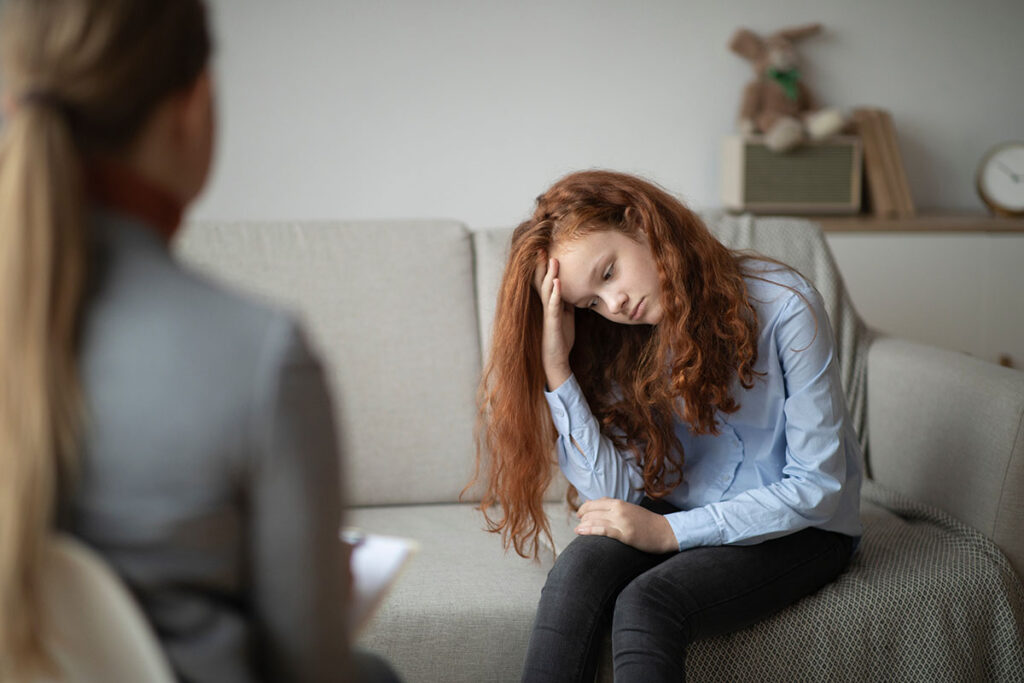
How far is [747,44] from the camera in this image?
2.78 metres

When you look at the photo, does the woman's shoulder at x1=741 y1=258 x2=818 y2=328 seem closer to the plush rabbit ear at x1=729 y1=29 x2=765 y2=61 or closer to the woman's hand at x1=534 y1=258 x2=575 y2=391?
the woman's hand at x1=534 y1=258 x2=575 y2=391

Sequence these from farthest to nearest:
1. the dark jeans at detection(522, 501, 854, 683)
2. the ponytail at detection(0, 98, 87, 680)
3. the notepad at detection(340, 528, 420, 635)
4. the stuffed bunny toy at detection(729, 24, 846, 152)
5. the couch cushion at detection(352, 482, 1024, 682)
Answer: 1. the stuffed bunny toy at detection(729, 24, 846, 152)
2. the couch cushion at detection(352, 482, 1024, 682)
3. the dark jeans at detection(522, 501, 854, 683)
4. the notepad at detection(340, 528, 420, 635)
5. the ponytail at detection(0, 98, 87, 680)

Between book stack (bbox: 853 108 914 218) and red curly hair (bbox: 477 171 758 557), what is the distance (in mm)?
1464

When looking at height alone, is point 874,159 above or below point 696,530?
above

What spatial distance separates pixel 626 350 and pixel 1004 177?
71.7 inches

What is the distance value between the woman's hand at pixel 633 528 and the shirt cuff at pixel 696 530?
12 millimetres

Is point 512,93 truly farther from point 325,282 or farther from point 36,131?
point 36,131

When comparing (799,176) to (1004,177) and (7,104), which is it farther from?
(7,104)

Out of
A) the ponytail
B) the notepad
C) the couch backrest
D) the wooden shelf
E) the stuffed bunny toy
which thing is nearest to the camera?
the ponytail

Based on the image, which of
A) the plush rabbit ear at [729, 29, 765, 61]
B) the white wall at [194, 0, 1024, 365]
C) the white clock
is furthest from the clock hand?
the plush rabbit ear at [729, 29, 765, 61]

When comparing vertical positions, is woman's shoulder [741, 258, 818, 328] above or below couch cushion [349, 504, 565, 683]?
above

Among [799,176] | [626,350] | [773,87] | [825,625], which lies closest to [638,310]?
[626,350]

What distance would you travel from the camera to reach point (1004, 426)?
1.58 meters

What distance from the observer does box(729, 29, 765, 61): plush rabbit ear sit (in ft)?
9.11
